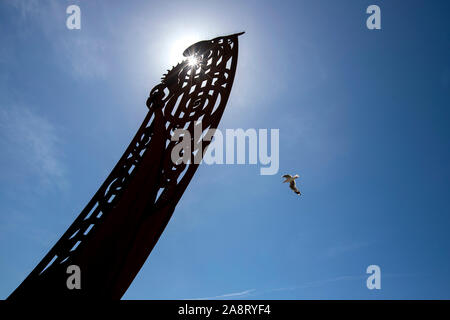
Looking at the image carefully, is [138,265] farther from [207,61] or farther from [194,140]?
[207,61]

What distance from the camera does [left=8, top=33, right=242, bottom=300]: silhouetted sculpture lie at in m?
3.74

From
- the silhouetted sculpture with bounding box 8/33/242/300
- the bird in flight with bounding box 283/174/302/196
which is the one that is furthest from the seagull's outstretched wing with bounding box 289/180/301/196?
the silhouetted sculpture with bounding box 8/33/242/300

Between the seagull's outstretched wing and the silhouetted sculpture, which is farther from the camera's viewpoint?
the seagull's outstretched wing

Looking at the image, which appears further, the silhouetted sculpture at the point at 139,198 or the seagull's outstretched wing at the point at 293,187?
the seagull's outstretched wing at the point at 293,187


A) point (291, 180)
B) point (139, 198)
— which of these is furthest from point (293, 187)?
point (139, 198)

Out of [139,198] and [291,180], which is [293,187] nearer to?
[291,180]

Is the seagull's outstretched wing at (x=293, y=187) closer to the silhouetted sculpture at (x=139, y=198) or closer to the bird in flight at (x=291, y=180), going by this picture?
the bird in flight at (x=291, y=180)

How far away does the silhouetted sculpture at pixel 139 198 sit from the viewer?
147 inches

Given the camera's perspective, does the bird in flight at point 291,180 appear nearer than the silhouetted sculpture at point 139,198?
No

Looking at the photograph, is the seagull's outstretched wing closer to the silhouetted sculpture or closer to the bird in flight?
the bird in flight

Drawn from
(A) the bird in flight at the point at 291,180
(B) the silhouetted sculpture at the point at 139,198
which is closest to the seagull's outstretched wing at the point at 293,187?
(A) the bird in flight at the point at 291,180

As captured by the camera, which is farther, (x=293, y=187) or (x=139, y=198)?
(x=293, y=187)

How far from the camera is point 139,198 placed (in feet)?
14.0
